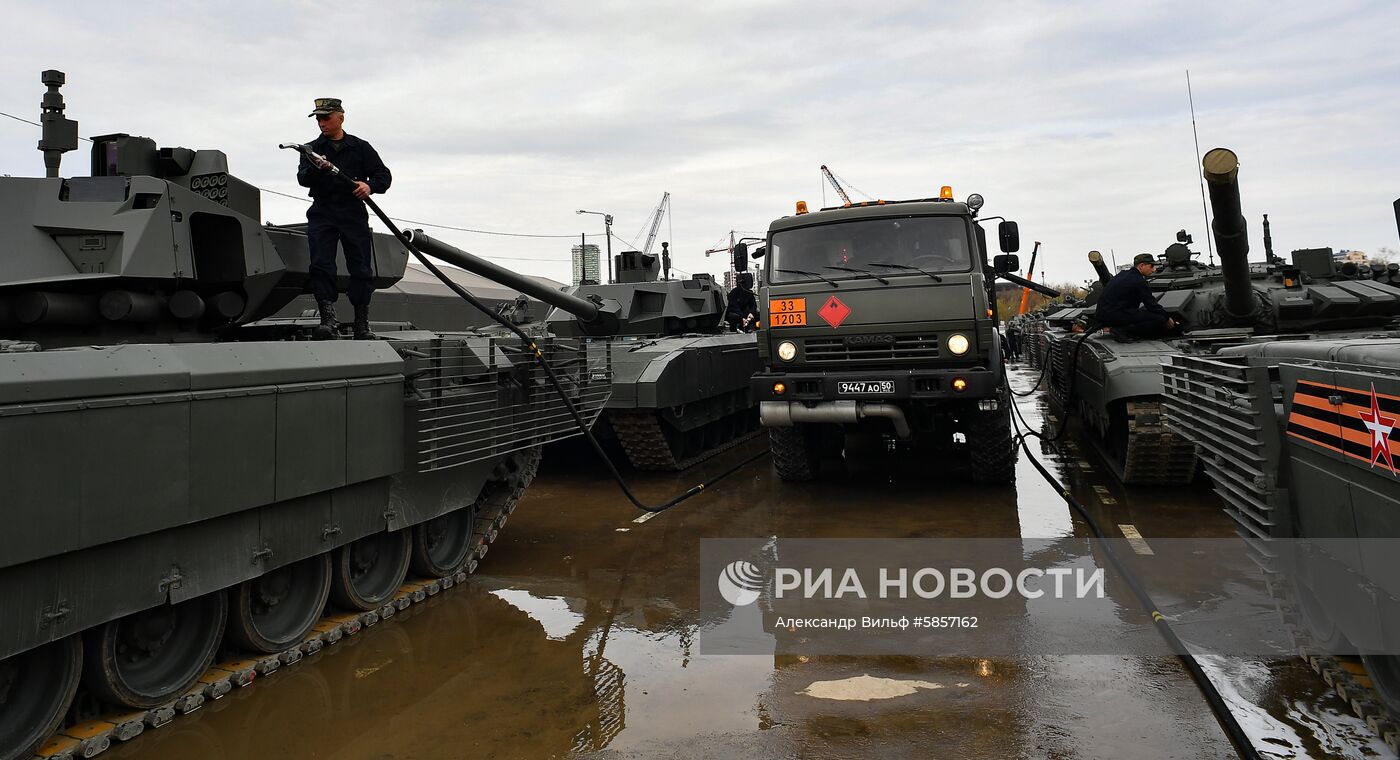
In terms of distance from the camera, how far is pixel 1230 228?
21.3 feet

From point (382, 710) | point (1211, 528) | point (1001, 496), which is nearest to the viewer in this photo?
point (382, 710)

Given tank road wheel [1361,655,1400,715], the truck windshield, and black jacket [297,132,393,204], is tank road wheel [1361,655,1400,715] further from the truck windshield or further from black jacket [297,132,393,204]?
black jacket [297,132,393,204]

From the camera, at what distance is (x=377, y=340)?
18.5 ft

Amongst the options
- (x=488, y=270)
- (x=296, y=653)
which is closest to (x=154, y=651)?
(x=296, y=653)

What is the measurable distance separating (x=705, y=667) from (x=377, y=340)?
9.44ft

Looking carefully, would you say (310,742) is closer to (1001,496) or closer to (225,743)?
(225,743)

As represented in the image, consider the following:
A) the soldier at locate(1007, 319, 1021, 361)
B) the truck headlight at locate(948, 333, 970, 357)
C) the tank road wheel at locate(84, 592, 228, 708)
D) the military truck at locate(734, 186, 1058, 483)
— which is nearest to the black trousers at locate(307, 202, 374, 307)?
the tank road wheel at locate(84, 592, 228, 708)

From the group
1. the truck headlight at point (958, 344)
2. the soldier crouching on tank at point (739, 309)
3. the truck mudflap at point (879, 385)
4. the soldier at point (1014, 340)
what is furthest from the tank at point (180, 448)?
the soldier at point (1014, 340)

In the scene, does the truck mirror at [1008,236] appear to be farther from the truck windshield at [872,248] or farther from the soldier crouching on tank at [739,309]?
the soldier crouching on tank at [739,309]

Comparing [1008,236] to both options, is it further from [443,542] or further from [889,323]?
[443,542]

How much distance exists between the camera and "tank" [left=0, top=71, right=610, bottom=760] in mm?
3594

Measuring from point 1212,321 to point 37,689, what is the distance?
953cm

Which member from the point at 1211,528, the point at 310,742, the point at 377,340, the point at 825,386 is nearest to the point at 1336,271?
the point at 1211,528

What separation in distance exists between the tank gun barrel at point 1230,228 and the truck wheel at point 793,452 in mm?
3835
